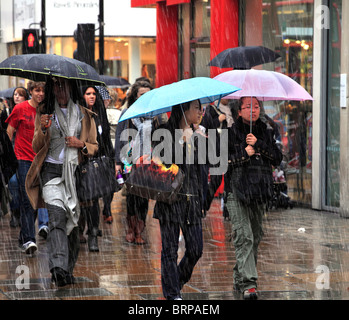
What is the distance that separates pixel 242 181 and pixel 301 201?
709 centimetres

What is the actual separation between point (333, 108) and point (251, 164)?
6421mm

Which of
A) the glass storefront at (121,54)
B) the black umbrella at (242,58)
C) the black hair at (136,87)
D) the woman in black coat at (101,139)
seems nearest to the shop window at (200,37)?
the black umbrella at (242,58)

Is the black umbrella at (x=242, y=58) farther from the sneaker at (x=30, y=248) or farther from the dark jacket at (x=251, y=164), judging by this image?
the dark jacket at (x=251, y=164)

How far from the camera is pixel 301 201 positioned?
13969 mm

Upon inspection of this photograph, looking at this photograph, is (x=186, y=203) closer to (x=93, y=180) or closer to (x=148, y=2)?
(x=93, y=180)

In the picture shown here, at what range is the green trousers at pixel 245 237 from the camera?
7.02 meters

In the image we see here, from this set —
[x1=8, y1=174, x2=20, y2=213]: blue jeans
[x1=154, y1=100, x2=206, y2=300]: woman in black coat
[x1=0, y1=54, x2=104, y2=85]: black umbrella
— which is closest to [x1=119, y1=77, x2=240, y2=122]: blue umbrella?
[x1=154, y1=100, x2=206, y2=300]: woman in black coat

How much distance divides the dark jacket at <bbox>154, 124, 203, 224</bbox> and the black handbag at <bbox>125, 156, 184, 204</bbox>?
3.6 inches

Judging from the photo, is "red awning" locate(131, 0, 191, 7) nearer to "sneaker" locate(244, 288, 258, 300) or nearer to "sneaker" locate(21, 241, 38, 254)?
"sneaker" locate(21, 241, 38, 254)

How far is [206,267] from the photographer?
8500mm

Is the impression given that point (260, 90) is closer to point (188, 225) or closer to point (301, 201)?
point (188, 225)

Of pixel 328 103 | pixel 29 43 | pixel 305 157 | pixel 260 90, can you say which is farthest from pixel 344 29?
pixel 29 43

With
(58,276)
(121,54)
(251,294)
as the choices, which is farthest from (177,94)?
(121,54)

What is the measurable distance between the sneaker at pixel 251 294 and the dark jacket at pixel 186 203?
0.92m
